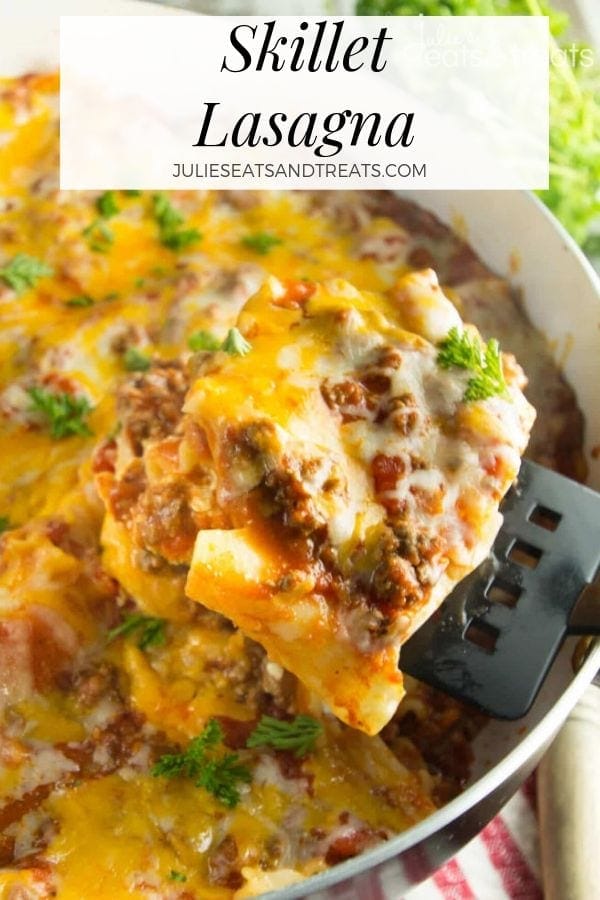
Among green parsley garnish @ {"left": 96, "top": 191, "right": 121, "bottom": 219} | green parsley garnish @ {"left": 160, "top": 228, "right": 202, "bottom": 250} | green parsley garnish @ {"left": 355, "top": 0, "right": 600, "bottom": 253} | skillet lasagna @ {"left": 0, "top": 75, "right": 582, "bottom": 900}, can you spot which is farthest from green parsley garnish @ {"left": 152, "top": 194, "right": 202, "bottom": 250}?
green parsley garnish @ {"left": 355, "top": 0, "right": 600, "bottom": 253}

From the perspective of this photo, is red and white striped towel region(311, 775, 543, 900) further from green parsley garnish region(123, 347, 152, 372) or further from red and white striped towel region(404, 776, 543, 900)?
green parsley garnish region(123, 347, 152, 372)

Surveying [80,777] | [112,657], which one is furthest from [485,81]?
[80,777]

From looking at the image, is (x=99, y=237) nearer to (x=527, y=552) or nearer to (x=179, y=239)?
(x=179, y=239)

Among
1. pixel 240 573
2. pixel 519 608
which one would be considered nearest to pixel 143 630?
pixel 240 573

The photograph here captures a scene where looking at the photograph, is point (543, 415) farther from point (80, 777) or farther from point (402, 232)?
point (80, 777)

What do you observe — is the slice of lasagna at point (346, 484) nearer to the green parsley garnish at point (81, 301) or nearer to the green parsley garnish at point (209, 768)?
the green parsley garnish at point (209, 768)


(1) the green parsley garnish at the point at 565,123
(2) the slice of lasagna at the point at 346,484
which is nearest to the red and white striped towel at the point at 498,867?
(2) the slice of lasagna at the point at 346,484
